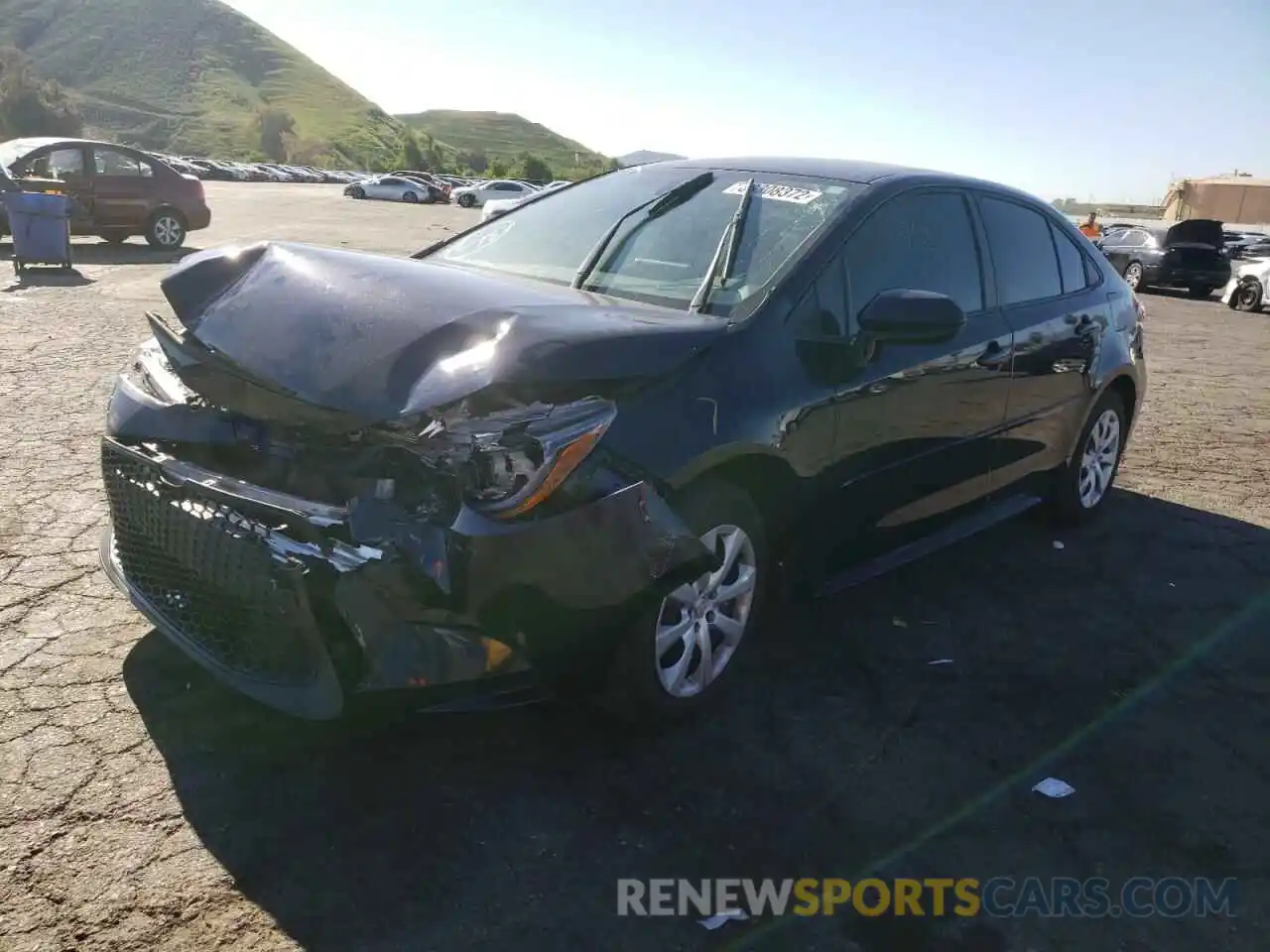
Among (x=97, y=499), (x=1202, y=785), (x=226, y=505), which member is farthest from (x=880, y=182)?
(x=97, y=499)

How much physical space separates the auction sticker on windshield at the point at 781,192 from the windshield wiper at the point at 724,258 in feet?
0.13

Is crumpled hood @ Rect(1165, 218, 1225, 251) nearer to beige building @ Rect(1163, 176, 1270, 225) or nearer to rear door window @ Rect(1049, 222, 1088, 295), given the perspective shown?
rear door window @ Rect(1049, 222, 1088, 295)

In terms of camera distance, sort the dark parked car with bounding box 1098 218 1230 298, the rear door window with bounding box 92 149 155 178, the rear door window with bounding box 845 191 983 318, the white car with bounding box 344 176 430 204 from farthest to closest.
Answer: the white car with bounding box 344 176 430 204, the dark parked car with bounding box 1098 218 1230 298, the rear door window with bounding box 92 149 155 178, the rear door window with bounding box 845 191 983 318

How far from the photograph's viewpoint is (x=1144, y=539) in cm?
537

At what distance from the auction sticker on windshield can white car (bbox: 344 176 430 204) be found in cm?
4983

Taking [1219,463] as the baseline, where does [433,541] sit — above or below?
above

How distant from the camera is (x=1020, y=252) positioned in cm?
469

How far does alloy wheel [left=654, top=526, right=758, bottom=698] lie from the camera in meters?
3.04

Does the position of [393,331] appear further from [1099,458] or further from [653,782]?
[1099,458]

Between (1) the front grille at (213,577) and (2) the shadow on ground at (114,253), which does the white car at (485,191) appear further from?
(1) the front grille at (213,577)

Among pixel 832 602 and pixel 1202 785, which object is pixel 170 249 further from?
pixel 1202 785

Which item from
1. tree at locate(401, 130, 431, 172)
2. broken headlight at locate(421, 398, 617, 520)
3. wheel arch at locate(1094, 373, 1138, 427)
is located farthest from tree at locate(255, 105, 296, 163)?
broken headlight at locate(421, 398, 617, 520)

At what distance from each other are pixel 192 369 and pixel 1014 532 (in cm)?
418

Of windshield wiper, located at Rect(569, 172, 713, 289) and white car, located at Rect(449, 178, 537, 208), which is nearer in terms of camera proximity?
windshield wiper, located at Rect(569, 172, 713, 289)
